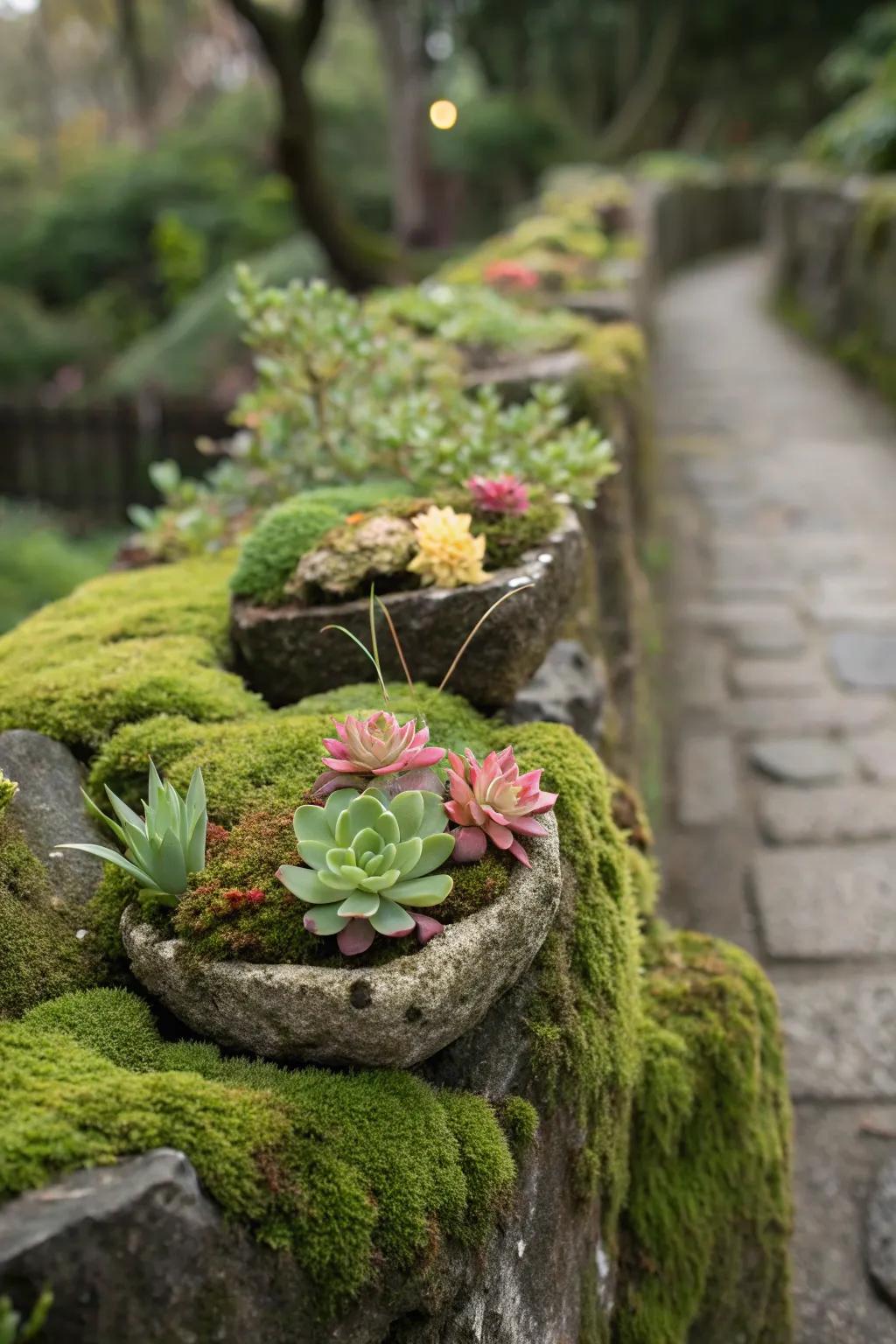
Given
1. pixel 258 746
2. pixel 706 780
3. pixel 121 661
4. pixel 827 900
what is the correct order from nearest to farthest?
pixel 258 746 → pixel 121 661 → pixel 827 900 → pixel 706 780

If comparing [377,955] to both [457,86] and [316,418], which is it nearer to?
[316,418]

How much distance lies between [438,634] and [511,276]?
3.84m

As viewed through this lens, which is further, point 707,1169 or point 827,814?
point 827,814

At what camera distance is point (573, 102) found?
24125mm

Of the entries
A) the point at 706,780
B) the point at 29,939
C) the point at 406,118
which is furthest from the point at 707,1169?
the point at 406,118

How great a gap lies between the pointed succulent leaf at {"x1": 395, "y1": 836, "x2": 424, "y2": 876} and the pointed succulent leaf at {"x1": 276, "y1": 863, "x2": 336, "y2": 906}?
11 centimetres

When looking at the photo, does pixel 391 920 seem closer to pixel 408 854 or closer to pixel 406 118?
pixel 408 854

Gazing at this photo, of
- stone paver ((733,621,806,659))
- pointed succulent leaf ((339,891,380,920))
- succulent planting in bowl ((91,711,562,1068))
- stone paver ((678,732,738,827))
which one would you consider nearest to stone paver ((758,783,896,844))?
stone paver ((678,732,738,827))

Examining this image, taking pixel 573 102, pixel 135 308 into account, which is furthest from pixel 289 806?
pixel 573 102

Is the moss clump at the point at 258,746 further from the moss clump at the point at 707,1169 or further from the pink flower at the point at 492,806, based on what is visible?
the moss clump at the point at 707,1169

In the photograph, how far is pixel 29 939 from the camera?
180 cm

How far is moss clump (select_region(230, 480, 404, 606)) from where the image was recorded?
261cm

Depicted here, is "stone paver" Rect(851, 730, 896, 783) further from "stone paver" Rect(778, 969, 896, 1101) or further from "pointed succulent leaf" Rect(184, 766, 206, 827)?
"pointed succulent leaf" Rect(184, 766, 206, 827)

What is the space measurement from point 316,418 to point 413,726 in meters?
1.88
